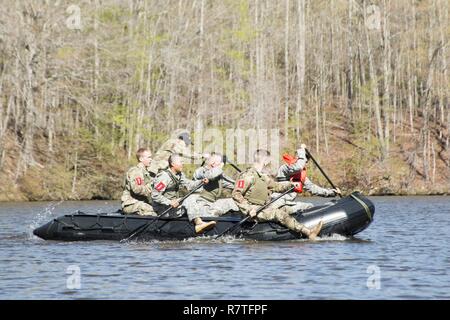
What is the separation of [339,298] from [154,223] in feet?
23.0

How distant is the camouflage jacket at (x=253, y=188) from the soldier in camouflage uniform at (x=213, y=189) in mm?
475

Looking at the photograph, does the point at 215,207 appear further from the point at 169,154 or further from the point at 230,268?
the point at 230,268

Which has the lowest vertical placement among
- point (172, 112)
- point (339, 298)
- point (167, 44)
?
point (339, 298)

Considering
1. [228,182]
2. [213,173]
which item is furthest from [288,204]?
[213,173]

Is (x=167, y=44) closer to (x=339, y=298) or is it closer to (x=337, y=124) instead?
(x=337, y=124)

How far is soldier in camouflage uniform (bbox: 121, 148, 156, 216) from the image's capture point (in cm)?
2059

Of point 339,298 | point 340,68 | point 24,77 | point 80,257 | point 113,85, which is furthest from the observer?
point 340,68

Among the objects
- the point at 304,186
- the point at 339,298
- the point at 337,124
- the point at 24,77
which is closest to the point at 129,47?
the point at 24,77

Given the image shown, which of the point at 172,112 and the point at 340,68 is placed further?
the point at 340,68

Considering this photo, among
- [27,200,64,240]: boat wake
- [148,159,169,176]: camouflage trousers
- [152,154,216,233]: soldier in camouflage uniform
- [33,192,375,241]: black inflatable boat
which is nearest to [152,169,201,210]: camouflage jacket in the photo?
[152,154,216,233]: soldier in camouflage uniform

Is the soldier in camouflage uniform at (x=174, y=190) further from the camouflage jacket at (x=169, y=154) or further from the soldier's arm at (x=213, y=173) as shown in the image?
the camouflage jacket at (x=169, y=154)

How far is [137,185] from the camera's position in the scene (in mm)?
20609

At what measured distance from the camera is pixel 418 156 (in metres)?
47.8

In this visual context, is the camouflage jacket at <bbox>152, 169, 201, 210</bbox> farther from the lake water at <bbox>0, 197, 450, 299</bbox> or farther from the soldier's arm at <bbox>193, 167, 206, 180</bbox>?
the lake water at <bbox>0, 197, 450, 299</bbox>
